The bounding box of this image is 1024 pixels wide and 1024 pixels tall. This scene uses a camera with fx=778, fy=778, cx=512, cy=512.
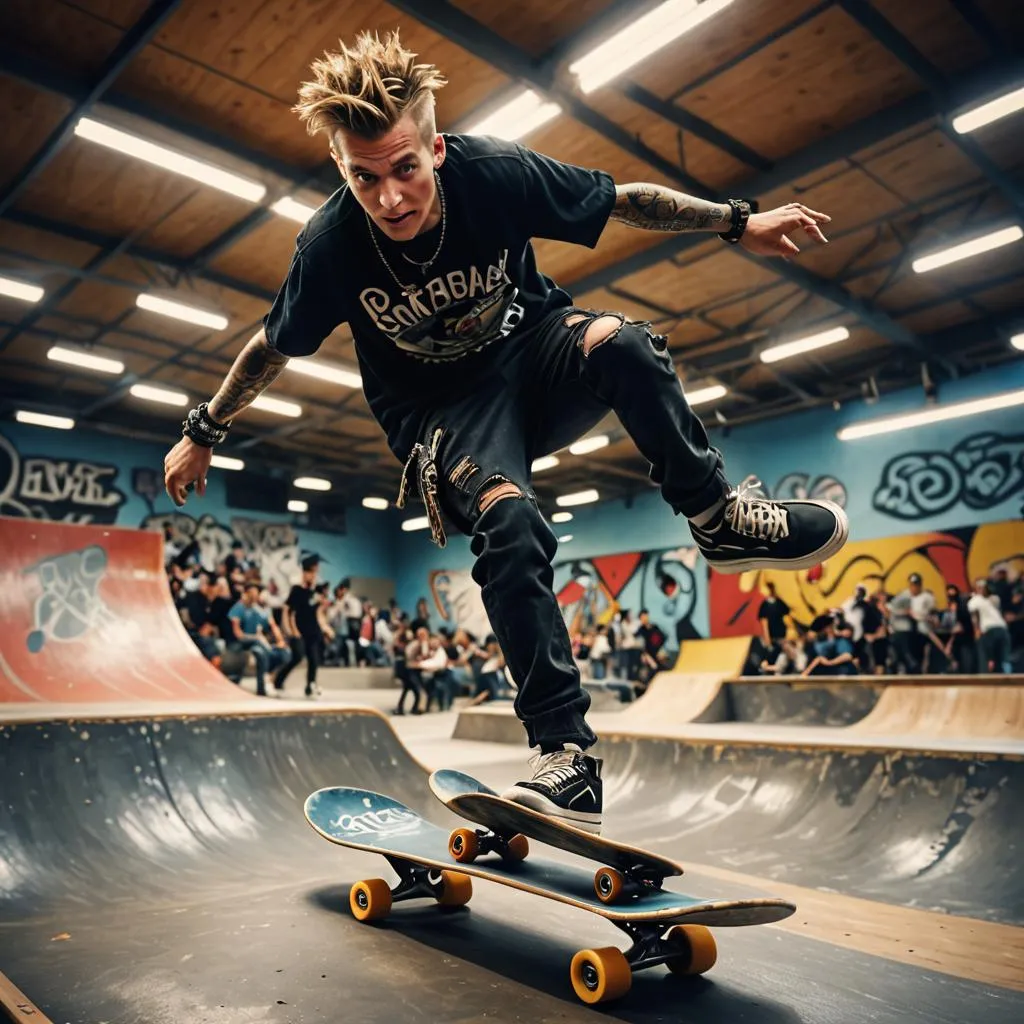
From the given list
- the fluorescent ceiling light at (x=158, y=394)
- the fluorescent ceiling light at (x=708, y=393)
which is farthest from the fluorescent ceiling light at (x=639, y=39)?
Answer: the fluorescent ceiling light at (x=158, y=394)

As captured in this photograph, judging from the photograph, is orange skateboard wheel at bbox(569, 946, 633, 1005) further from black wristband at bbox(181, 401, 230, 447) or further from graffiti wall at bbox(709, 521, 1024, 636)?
graffiti wall at bbox(709, 521, 1024, 636)

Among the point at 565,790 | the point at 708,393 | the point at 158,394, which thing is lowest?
the point at 565,790

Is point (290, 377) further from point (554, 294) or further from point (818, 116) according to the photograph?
point (554, 294)

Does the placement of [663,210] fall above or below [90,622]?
above

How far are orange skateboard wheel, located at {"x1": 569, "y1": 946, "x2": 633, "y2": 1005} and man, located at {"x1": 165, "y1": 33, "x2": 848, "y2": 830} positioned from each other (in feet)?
0.85

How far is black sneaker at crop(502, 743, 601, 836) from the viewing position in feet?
5.31

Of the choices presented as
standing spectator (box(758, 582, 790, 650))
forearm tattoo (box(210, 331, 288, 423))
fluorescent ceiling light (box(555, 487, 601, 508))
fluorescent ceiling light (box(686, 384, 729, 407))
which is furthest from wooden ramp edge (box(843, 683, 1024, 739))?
fluorescent ceiling light (box(555, 487, 601, 508))

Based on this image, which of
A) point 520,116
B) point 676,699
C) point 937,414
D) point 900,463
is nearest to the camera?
point 520,116

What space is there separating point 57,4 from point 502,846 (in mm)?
7397

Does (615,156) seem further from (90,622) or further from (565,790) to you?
(565,790)

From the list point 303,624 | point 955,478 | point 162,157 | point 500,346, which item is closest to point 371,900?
point 500,346

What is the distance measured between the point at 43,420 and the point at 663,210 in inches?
641

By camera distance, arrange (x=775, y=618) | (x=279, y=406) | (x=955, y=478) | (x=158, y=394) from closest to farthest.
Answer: (x=955, y=478) < (x=775, y=618) < (x=158, y=394) < (x=279, y=406)

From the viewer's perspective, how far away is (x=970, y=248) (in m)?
9.22
